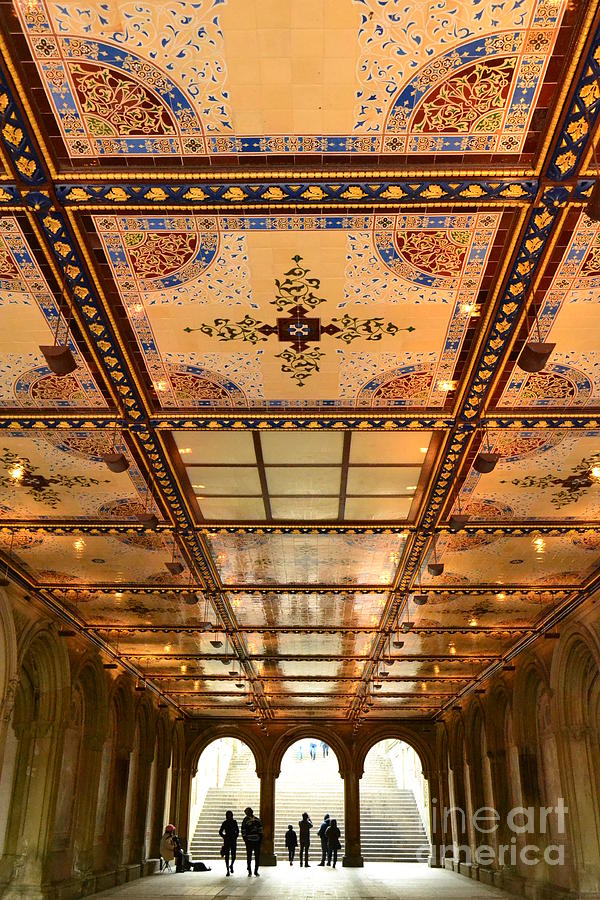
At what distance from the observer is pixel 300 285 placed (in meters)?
5.31

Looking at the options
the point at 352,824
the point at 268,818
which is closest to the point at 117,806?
the point at 268,818

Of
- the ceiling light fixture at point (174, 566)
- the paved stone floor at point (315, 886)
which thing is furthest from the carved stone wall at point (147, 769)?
the ceiling light fixture at point (174, 566)

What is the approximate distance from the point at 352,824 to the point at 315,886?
8.86 meters

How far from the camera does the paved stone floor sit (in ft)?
47.5

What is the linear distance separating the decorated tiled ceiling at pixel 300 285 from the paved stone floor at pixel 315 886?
7.37 meters

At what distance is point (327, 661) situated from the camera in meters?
17.3

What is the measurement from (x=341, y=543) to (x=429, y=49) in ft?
23.3

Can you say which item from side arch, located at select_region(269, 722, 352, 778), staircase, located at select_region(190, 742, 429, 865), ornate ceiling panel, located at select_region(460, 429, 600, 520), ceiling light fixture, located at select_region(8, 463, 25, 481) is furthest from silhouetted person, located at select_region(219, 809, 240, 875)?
ceiling light fixture, located at select_region(8, 463, 25, 481)

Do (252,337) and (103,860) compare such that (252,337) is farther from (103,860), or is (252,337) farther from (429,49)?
(103,860)

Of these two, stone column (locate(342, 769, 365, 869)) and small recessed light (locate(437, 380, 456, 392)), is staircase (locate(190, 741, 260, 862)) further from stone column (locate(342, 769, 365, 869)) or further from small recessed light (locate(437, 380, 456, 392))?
small recessed light (locate(437, 380, 456, 392))

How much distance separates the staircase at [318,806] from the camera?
26.9 meters

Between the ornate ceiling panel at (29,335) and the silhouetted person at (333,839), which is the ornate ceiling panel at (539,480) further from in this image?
the silhouetted person at (333,839)

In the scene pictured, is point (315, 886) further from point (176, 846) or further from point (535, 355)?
point (535, 355)

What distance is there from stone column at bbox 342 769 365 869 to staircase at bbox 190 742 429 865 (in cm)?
182
